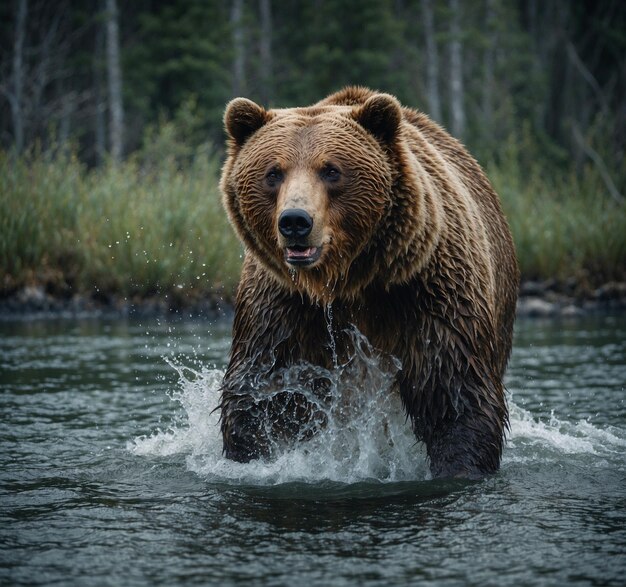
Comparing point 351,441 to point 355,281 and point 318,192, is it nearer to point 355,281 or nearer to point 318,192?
point 355,281

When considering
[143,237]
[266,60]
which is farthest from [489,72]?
[143,237]

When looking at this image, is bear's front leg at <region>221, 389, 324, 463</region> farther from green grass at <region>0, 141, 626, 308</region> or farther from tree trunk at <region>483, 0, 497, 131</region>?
tree trunk at <region>483, 0, 497, 131</region>

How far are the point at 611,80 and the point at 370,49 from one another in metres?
12.1

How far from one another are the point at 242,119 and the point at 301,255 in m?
0.94

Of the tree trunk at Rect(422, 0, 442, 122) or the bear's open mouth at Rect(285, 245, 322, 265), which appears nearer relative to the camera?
the bear's open mouth at Rect(285, 245, 322, 265)

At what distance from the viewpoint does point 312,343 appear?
4.95 meters

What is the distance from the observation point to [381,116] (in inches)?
193

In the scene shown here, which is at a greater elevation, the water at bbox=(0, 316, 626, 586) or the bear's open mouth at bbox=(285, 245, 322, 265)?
the bear's open mouth at bbox=(285, 245, 322, 265)

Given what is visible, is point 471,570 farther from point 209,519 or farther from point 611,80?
point 611,80

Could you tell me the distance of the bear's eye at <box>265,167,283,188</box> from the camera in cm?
471

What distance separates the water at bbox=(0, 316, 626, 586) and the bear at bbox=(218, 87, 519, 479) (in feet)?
0.69

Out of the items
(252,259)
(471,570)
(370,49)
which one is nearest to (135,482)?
(252,259)

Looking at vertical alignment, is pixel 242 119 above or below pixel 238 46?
below

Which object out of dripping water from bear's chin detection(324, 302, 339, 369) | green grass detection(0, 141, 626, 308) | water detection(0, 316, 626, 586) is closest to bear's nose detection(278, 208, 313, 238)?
dripping water from bear's chin detection(324, 302, 339, 369)
